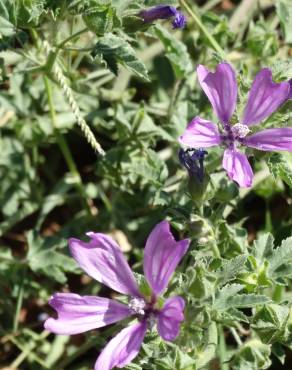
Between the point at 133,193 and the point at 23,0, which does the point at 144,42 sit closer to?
the point at 133,193

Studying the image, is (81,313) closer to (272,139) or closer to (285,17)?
(272,139)

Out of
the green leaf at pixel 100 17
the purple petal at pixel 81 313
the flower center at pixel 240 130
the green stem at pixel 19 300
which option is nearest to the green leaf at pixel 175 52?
the green leaf at pixel 100 17

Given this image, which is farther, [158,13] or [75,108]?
[75,108]

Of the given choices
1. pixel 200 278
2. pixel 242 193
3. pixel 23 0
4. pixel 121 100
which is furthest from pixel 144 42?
pixel 200 278

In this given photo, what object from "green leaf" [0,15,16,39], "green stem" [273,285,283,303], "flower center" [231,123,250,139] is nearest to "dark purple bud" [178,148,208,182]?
"flower center" [231,123,250,139]

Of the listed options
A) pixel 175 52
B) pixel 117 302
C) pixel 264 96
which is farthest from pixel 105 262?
pixel 175 52

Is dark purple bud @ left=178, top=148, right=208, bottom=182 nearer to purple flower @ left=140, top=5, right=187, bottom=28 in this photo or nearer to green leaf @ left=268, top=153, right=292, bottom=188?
green leaf @ left=268, top=153, right=292, bottom=188

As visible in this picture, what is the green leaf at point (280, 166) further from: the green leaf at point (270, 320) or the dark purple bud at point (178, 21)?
the dark purple bud at point (178, 21)
